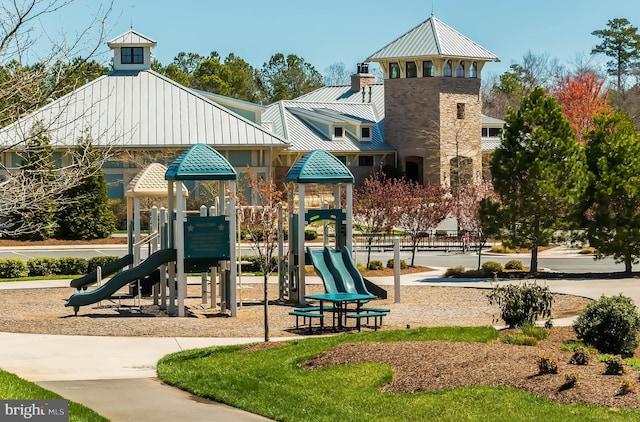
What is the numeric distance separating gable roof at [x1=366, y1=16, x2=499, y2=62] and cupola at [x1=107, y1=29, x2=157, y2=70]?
1443 centimetres

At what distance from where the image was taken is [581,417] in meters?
12.3

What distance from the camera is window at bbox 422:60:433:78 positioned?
68.4 m

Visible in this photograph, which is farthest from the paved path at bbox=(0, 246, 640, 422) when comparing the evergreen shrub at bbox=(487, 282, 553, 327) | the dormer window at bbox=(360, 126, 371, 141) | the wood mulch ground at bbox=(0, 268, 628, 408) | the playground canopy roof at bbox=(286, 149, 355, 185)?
the dormer window at bbox=(360, 126, 371, 141)

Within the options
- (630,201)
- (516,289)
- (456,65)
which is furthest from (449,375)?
(456,65)

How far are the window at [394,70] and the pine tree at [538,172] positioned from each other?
35105 millimetres

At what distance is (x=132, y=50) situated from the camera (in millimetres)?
62438

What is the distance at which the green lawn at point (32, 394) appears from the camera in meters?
12.7

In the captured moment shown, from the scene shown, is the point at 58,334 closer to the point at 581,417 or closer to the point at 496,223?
the point at 581,417

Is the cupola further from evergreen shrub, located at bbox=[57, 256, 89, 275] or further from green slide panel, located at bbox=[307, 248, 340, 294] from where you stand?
green slide panel, located at bbox=[307, 248, 340, 294]

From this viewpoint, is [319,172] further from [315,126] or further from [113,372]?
[315,126]

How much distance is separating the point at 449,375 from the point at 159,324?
981 cm

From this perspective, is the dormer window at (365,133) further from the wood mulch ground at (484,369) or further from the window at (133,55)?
the wood mulch ground at (484,369)

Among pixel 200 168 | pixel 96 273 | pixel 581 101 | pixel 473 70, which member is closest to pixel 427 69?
pixel 473 70

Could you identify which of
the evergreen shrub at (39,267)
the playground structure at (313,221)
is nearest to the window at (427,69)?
the evergreen shrub at (39,267)
